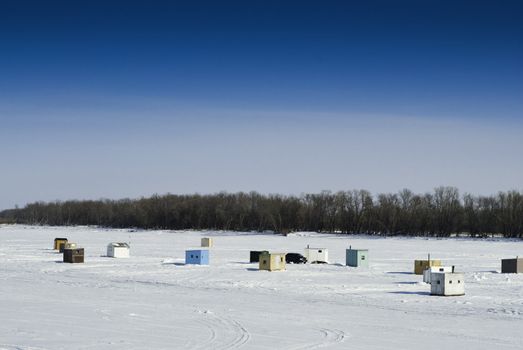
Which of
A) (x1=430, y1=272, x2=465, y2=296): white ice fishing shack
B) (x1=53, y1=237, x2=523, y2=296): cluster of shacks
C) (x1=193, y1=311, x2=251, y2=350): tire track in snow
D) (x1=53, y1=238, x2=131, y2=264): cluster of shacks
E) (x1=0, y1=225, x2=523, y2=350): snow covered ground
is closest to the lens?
(x1=193, y1=311, x2=251, y2=350): tire track in snow

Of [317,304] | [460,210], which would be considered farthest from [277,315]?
[460,210]

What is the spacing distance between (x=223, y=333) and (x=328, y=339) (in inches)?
91.2

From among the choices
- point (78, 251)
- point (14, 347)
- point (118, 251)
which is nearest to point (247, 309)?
point (14, 347)

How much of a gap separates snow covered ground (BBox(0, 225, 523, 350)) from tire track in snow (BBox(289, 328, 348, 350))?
0.04m

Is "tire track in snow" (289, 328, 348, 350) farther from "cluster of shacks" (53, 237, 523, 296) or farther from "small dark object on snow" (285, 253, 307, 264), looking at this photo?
→ "small dark object on snow" (285, 253, 307, 264)

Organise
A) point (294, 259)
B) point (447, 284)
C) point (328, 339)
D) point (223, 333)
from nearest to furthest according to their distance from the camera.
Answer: point (328, 339) → point (223, 333) → point (447, 284) → point (294, 259)

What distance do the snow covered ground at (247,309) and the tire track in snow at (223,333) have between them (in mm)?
24

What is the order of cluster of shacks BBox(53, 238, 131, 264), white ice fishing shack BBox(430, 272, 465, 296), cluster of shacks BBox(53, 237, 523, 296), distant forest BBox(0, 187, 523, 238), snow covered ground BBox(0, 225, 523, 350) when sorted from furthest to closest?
distant forest BBox(0, 187, 523, 238) → cluster of shacks BBox(53, 238, 131, 264) → cluster of shacks BBox(53, 237, 523, 296) → white ice fishing shack BBox(430, 272, 465, 296) → snow covered ground BBox(0, 225, 523, 350)

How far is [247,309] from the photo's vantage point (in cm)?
2117

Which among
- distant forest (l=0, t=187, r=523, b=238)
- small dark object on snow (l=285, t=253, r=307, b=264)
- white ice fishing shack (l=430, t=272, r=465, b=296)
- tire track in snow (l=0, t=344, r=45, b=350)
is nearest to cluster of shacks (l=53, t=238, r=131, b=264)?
small dark object on snow (l=285, t=253, r=307, b=264)

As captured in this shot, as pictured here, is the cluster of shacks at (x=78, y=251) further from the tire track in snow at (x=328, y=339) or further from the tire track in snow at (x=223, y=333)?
the tire track in snow at (x=328, y=339)

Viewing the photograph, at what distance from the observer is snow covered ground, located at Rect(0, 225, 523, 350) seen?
51.3 ft

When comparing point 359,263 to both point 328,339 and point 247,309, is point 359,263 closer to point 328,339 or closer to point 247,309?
point 247,309

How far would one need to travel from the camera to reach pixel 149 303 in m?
22.3
